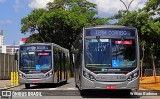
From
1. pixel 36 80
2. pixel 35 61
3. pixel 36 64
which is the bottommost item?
pixel 36 80

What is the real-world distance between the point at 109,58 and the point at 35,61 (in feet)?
33.1

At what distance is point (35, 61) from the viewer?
28.2 meters

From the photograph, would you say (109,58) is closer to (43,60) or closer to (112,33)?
(112,33)

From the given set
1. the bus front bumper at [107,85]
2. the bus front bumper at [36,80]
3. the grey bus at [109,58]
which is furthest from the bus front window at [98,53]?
the bus front bumper at [36,80]

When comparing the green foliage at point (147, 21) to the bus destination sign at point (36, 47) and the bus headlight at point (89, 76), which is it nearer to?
the bus destination sign at point (36, 47)

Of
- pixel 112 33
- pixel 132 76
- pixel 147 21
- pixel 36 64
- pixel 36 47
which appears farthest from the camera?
pixel 147 21

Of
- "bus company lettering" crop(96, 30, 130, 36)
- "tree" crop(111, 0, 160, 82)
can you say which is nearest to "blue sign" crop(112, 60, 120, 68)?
"bus company lettering" crop(96, 30, 130, 36)

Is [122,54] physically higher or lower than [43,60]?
higher

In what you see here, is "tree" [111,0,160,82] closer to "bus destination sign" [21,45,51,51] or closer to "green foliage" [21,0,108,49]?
"bus destination sign" [21,45,51,51]

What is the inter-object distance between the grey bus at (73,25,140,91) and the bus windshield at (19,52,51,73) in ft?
29.8

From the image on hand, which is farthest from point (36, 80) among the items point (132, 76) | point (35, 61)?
point (132, 76)

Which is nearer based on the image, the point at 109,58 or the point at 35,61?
the point at 109,58

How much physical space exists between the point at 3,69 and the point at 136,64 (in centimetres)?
3278

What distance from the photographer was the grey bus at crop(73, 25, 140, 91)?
1884cm
